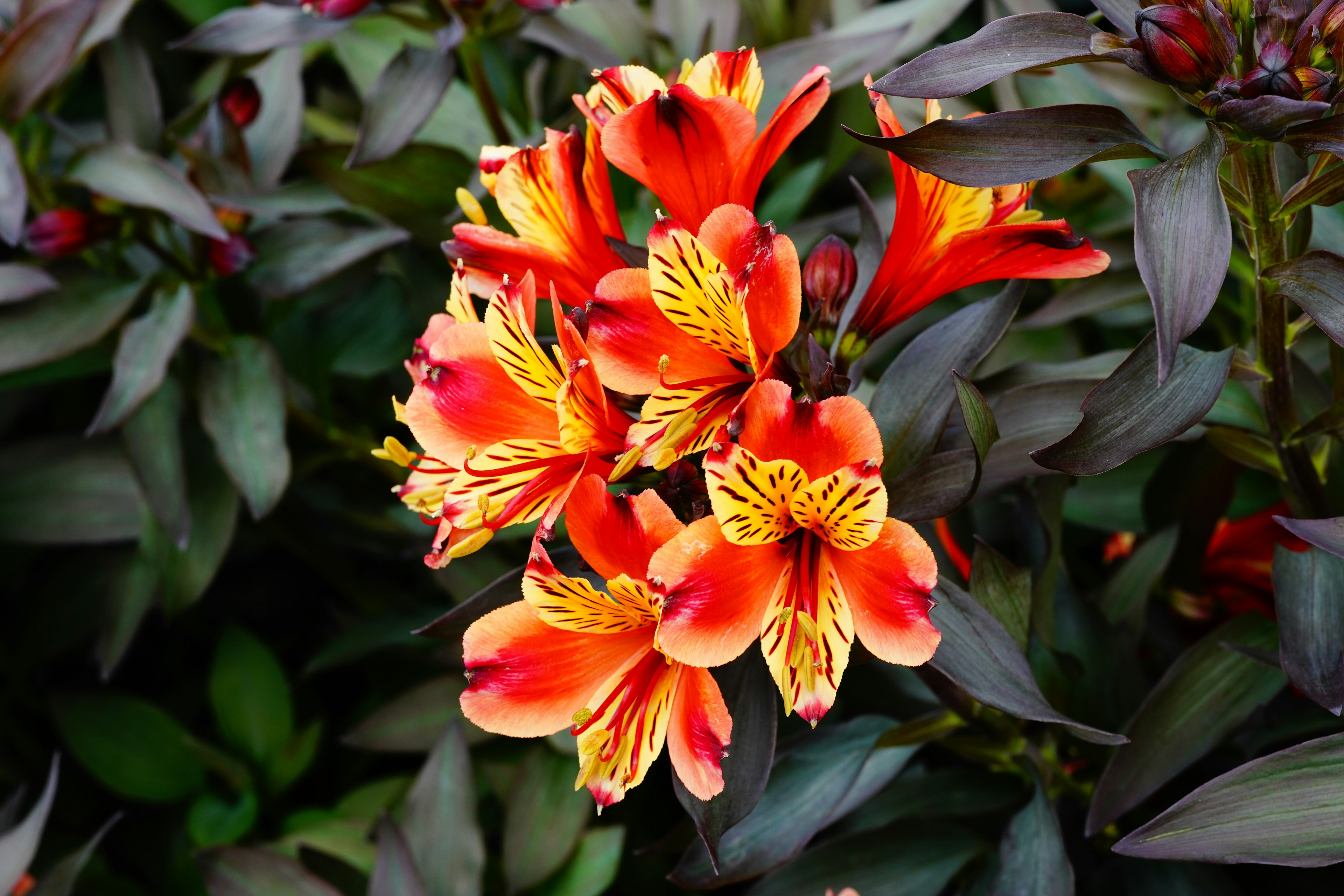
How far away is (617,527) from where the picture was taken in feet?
1.71

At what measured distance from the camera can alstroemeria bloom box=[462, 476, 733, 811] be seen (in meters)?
0.51

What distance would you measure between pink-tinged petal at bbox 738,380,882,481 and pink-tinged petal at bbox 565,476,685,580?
0.06 m

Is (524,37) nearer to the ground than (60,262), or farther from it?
farther from it

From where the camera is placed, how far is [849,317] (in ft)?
2.29

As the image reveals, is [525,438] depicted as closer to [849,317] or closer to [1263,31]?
[849,317]

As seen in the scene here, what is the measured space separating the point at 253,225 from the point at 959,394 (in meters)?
0.91

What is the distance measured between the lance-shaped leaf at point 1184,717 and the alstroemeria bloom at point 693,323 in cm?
39

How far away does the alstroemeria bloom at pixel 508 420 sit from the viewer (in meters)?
0.53

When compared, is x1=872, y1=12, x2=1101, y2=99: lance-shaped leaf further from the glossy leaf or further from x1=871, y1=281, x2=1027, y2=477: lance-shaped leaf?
the glossy leaf

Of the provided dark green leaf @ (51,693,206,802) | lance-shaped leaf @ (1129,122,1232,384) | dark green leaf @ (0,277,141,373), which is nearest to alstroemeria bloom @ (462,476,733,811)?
lance-shaped leaf @ (1129,122,1232,384)

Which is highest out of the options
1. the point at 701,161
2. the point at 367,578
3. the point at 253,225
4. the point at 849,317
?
the point at 701,161

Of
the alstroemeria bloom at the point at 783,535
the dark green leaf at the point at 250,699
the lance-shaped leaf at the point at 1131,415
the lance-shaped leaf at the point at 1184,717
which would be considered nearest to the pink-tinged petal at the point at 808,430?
the alstroemeria bloom at the point at 783,535

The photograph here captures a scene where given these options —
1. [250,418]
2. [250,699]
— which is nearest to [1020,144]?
[250,418]

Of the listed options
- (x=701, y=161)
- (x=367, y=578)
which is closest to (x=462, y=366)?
(x=701, y=161)
